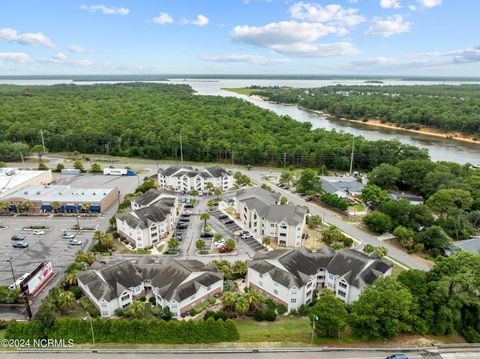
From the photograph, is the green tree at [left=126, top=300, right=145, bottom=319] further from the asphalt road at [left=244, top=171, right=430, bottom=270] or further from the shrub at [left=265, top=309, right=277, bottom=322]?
the asphalt road at [left=244, top=171, right=430, bottom=270]

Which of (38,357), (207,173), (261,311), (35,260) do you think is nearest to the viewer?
(38,357)

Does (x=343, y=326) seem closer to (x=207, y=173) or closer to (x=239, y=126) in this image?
(x=207, y=173)

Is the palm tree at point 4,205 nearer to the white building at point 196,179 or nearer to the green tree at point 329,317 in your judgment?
the white building at point 196,179

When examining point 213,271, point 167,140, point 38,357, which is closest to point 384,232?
point 213,271

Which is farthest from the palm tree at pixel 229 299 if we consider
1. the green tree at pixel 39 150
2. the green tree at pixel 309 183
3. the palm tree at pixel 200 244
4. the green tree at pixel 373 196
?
the green tree at pixel 39 150

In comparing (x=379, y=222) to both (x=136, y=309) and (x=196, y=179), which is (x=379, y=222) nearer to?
(x=196, y=179)
